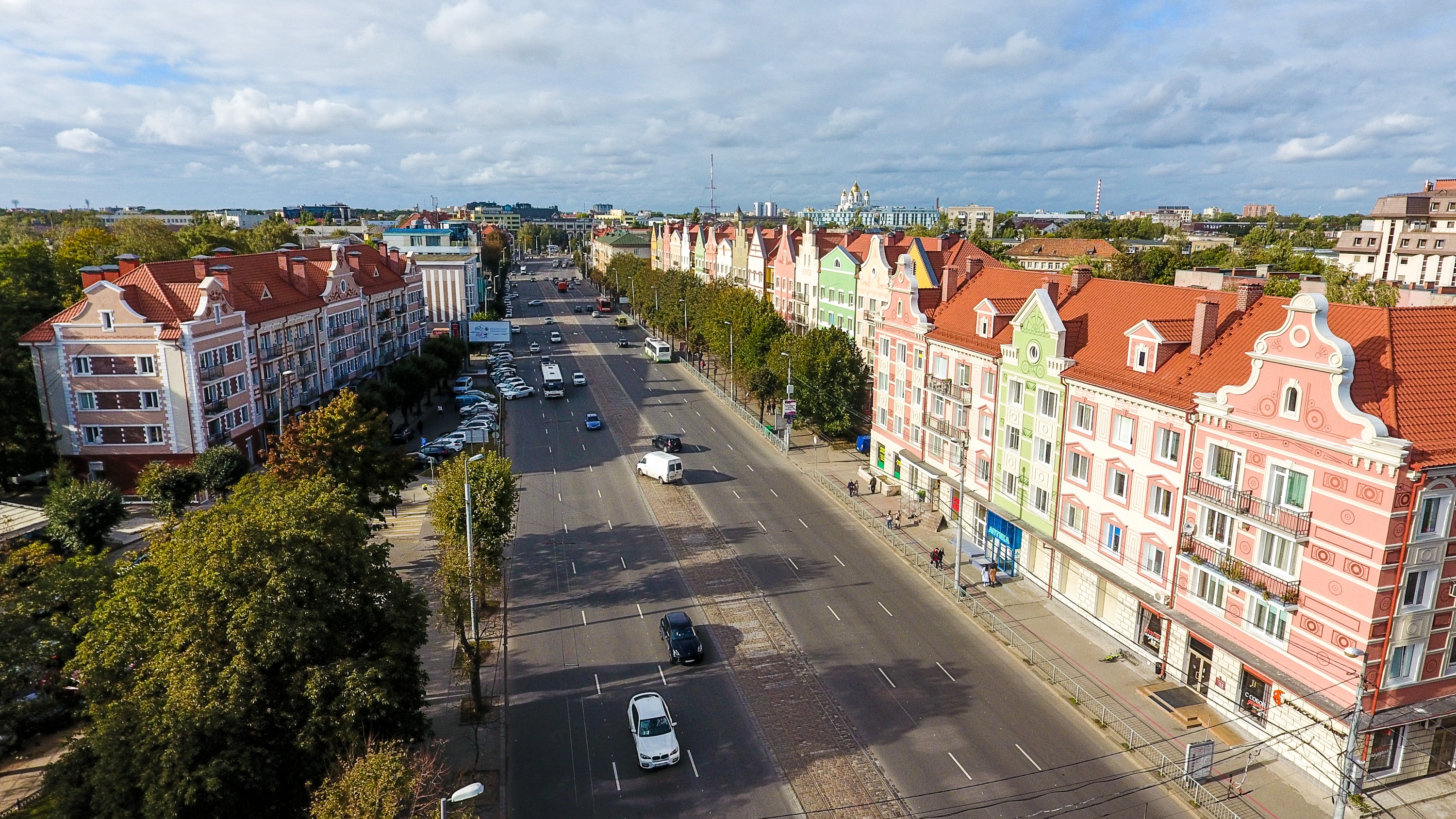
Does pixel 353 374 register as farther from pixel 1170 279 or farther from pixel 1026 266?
pixel 1026 266

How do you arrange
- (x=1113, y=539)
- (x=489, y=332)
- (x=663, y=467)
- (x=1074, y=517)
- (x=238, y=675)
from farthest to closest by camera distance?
1. (x=489, y=332)
2. (x=663, y=467)
3. (x=1074, y=517)
4. (x=1113, y=539)
5. (x=238, y=675)

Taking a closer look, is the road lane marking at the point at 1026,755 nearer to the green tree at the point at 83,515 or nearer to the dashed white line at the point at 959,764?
the dashed white line at the point at 959,764

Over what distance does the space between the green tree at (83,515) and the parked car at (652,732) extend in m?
29.3

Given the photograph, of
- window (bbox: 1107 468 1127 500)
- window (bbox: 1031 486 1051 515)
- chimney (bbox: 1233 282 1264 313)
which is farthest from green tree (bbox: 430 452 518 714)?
chimney (bbox: 1233 282 1264 313)

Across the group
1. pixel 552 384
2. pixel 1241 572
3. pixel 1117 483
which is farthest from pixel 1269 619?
pixel 552 384

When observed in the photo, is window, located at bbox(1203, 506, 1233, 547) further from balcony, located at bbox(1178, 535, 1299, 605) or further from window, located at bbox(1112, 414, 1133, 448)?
window, located at bbox(1112, 414, 1133, 448)

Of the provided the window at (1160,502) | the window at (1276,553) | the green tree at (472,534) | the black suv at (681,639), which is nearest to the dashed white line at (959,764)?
the black suv at (681,639)

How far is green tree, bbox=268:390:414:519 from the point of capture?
1645 inches

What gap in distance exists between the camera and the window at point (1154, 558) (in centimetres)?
3353

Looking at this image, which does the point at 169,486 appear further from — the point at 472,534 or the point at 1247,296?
the point at 1247,296

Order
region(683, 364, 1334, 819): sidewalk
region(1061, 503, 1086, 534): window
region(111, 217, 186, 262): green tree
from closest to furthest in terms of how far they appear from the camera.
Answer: region(683, 364, 1334, 819): sidewalk → region(1061, 503, 1086, 534): window → region(111, 217, 186, 262): green tree

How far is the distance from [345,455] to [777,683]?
25.5 m

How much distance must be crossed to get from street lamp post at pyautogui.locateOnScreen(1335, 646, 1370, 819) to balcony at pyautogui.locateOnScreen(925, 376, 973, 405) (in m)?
23.4

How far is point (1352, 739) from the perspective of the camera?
2462cm
